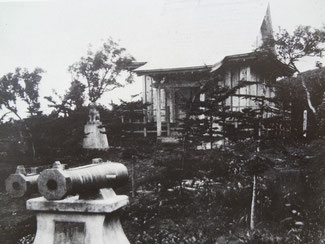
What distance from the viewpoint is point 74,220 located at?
448 centimetres

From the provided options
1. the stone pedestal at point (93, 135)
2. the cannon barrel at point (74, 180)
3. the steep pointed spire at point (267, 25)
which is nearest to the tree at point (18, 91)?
the stone pedestal at point (93, 135)

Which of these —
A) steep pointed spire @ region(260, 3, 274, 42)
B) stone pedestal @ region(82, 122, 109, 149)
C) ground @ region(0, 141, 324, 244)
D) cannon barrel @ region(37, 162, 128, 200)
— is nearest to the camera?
cannon barrel @ region(37, 162, 128, 200)

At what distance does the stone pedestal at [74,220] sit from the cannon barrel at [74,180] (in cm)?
23

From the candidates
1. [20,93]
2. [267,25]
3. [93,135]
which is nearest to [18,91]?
[20,93]

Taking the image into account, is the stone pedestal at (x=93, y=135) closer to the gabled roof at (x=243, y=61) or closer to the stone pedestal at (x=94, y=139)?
the stone pedestal at (x=94, y=139)

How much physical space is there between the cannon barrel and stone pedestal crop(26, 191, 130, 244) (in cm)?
23

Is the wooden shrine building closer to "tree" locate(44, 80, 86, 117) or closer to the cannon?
"tree" locate(44, 80, 86, 117)

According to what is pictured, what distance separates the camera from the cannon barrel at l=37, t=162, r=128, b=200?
4012mm

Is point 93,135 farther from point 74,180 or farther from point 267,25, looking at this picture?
point 74,180

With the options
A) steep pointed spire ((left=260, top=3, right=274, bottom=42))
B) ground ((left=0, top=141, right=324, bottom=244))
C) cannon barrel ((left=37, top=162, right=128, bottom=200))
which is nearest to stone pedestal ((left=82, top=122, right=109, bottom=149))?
ground ((left=0, top=141, right=324, bottom=244))

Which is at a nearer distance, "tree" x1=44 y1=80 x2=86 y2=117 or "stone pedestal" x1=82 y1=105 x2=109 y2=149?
"tree" x1=44 y1=80 x2=86 y2=117

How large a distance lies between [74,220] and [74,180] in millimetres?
667

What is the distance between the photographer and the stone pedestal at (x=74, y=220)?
172 inches

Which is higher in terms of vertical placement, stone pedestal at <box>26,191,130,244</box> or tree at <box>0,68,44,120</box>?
tree at <box>0,68,44,120</box>
